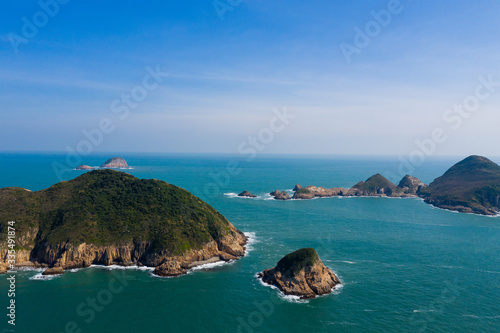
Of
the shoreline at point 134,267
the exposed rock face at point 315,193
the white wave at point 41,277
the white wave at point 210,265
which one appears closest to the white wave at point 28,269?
the shoreline at point 134,267

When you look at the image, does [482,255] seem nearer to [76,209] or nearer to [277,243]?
[277,243]

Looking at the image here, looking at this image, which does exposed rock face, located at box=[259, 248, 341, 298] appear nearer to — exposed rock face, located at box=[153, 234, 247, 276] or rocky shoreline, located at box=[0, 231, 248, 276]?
exposed rock face, located at box=[153, 234, 247, 276]

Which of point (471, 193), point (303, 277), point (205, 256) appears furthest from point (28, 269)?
point (471, 193)

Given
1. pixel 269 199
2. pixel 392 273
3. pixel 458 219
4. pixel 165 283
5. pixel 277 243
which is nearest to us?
pixel 165 283

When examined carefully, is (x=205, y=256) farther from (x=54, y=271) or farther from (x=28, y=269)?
(x=28, y=269)

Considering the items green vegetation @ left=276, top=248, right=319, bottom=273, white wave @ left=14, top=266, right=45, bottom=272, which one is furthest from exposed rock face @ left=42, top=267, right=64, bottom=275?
green vegetation @ left=276, top=248, right=319, bottom=273

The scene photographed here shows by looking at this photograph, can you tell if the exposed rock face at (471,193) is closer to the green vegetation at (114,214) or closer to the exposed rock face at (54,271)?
the green vegetation at (114,214)

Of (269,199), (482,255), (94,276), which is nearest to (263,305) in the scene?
(94,276)
